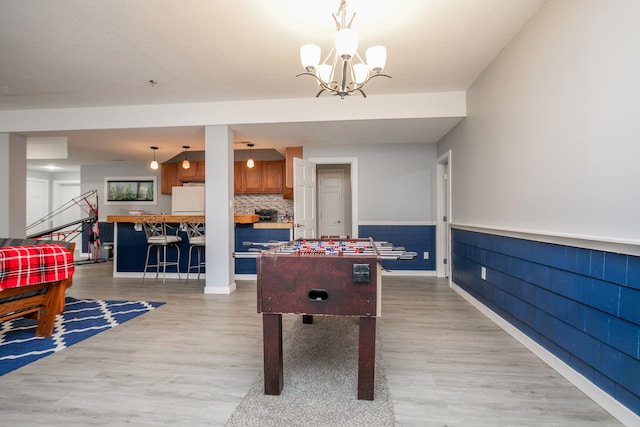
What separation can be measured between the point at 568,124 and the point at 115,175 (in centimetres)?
874

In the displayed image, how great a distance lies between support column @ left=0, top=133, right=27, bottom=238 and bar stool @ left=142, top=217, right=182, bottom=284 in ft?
5.67

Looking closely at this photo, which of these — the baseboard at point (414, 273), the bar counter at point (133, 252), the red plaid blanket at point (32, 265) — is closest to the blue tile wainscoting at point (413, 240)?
the baseboard at point (414, 273)

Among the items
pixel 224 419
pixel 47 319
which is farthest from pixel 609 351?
pixel 47 319

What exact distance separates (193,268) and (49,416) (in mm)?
3649

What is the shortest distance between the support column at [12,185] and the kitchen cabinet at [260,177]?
3.32 metres

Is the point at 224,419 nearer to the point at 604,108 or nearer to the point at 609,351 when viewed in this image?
the point at 609,351

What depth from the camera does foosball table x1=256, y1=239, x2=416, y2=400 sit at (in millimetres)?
1703

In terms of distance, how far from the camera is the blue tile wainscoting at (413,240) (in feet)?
18.0

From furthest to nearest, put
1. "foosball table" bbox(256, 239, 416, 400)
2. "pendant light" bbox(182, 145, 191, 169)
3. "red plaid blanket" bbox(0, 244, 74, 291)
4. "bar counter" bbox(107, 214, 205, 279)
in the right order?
"pendant light" bbox(182, 145, 191, 169)
"bar counter" bbox(107, 214, 205, 279)
"red plaid blanket" bbox(0, 244, 74, 291)
"foosball table" bbox(256, 239, 416, 400)

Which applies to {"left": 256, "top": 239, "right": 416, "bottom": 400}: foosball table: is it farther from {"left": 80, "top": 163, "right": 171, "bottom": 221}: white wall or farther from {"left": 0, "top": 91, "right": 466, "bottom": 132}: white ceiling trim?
{"left": 80, "top": 163, "right": 171, "bottom": 221}: white wall

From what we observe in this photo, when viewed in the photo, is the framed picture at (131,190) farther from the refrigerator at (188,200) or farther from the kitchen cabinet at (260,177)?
the kitchen cabinet at (260,177)

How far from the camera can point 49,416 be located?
1.63 m

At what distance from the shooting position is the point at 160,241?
469 cm

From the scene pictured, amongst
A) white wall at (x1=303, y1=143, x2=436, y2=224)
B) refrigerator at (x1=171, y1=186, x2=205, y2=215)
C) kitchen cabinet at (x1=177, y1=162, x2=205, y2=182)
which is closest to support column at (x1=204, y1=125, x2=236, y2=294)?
white wall at (x1=303, y1=143, x2=436, y2=224)
